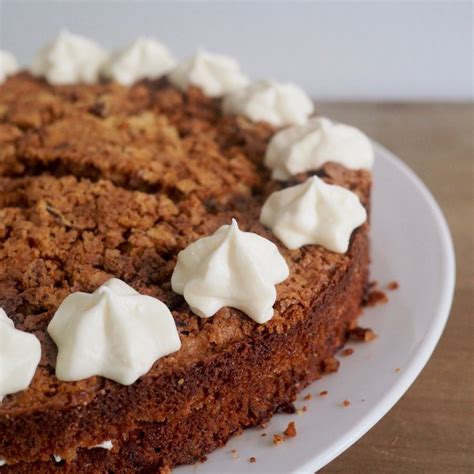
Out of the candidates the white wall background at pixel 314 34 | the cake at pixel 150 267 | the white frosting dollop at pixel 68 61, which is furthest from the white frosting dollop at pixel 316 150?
the white wall background at pixel 314 34

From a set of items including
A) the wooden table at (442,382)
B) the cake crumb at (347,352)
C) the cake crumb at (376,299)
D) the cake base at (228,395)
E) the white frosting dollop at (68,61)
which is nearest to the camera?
the cake base at (228,395)

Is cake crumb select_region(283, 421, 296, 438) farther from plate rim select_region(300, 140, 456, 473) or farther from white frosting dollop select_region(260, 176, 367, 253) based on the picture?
white frosting dollop select_region(260, 176, 367, 253)

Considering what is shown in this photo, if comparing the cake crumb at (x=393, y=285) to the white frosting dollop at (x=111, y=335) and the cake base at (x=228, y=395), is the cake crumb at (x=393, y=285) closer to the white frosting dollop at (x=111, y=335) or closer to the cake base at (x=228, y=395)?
the cake base at (x=228, y=395)

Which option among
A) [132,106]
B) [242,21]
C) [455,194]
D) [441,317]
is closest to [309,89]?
[242,21]

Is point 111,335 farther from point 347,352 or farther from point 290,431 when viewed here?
point 347,352

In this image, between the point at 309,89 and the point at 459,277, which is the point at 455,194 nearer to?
the point at 459,277

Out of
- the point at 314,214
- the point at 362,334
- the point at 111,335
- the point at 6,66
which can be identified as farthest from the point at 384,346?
the point at 6,66
